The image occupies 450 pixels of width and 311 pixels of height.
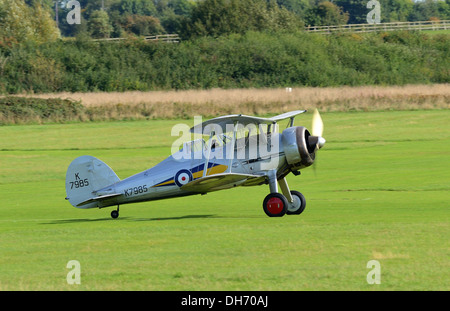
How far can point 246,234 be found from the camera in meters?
14.4

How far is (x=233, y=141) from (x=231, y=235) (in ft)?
10.4

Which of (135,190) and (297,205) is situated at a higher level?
(135,190)

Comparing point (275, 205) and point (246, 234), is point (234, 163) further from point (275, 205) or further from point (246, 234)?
point (246, 234)

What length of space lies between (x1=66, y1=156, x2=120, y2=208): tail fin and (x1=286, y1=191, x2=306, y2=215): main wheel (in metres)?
4.00

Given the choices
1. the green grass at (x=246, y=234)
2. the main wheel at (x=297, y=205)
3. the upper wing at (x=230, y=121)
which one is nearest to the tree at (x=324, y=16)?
the green grass at (x=246, y=234)

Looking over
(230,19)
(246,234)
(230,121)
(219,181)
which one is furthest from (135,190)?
(230,19)

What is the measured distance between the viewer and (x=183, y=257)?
12328mm

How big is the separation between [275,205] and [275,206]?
0.02 meters

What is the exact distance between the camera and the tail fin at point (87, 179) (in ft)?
59.0

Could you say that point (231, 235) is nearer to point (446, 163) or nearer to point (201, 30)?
point (446, 163)

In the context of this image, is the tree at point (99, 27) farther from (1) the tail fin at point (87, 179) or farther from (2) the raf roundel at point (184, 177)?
(2) the raf roundel at point (184, 177)

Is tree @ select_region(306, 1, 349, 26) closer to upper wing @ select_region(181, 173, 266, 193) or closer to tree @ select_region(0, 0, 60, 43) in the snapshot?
tree @ select_region(0, 0, 60, 43)

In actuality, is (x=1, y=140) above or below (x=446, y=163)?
above
